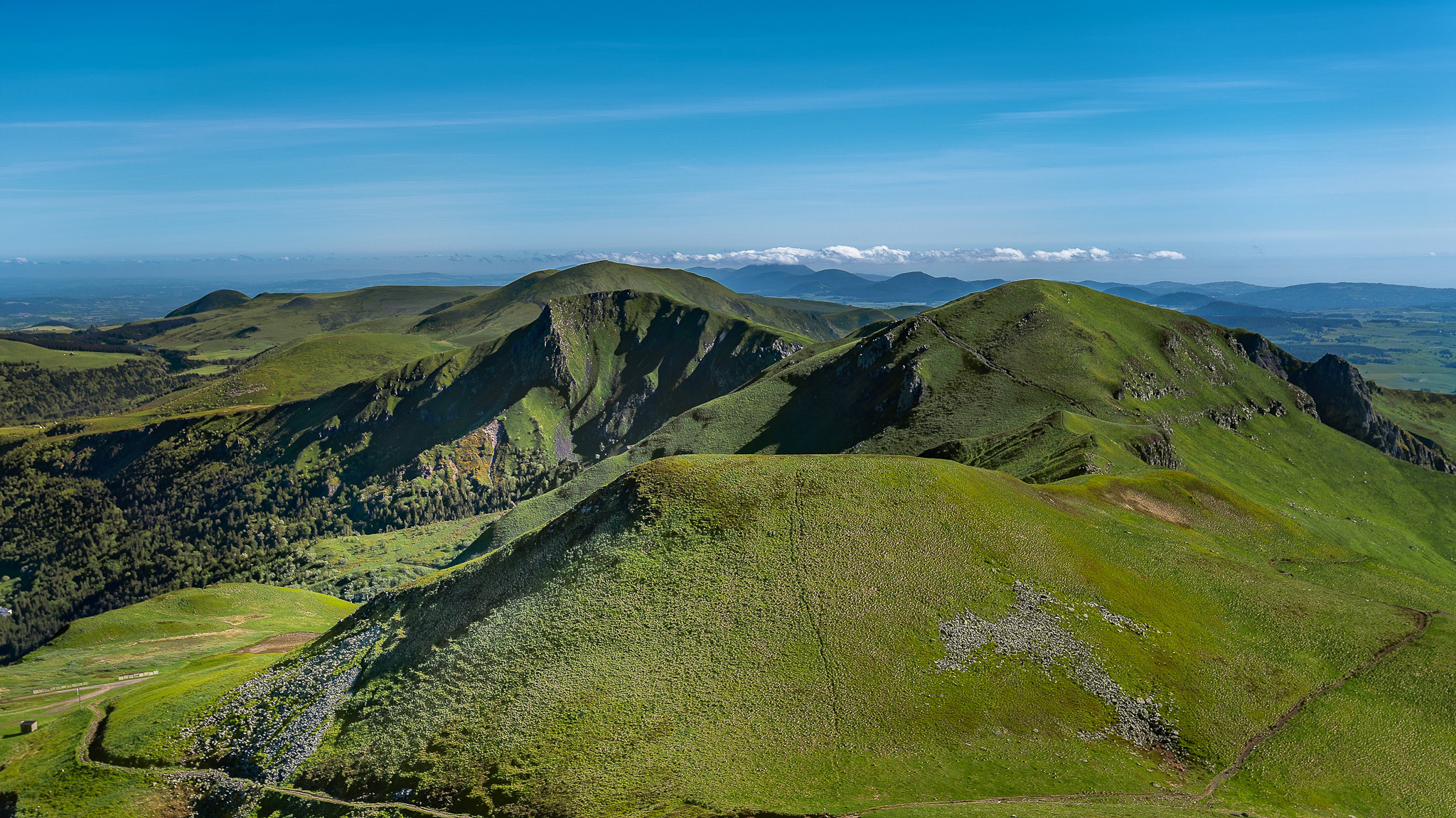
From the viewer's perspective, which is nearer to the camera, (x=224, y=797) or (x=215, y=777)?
(x=224, y=797)

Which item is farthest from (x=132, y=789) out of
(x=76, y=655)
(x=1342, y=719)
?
(x=1342, y=719)

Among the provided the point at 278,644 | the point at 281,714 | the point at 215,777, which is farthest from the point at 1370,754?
the point at 278,644

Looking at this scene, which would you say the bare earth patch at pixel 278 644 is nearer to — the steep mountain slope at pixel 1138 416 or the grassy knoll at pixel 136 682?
the grassy knoll at pixel 136 682

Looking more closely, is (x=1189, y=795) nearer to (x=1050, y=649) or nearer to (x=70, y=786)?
(x=1050, y=649)

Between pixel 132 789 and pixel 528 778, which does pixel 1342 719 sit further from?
pixel 132 789

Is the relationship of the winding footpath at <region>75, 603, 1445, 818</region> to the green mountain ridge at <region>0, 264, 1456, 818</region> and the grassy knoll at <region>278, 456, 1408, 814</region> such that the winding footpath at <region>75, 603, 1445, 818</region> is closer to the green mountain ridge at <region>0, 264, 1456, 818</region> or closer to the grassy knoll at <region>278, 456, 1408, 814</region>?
the green mountain ridge at <region>0, 264, 1456, 818</region>

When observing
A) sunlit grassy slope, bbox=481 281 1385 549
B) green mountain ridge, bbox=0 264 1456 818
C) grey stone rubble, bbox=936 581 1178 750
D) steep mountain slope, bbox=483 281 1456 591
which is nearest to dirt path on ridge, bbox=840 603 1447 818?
green mountain ridge, bbox=0 264 1456 818

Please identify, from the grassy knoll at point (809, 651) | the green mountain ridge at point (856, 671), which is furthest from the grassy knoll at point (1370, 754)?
the grassy knoll at point (809, 651)
